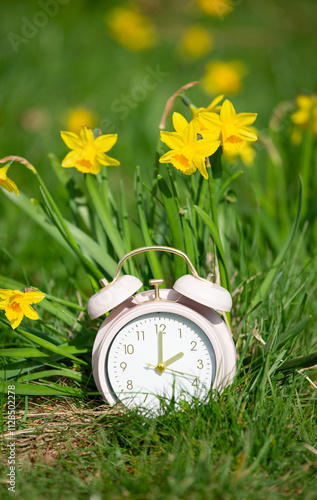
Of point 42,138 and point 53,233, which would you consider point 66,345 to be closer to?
point 53,233

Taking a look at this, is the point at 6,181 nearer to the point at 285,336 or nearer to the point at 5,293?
the point at 5,293

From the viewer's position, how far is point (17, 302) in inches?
61.5

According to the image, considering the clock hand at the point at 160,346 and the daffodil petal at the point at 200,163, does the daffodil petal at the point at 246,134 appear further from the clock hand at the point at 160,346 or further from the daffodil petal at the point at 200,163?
the clock hand at the point at 160,346

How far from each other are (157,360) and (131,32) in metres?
4.16

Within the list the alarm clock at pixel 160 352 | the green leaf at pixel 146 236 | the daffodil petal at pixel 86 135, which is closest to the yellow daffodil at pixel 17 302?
the alarm clock at pixel 160 352

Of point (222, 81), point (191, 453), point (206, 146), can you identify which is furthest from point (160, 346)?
point (222, 81)

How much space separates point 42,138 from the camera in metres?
3.63

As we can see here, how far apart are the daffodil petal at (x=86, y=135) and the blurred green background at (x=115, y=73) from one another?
3.57ft

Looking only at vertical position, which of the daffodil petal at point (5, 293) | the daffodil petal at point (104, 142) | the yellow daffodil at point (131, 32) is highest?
the yellow daffodil at point (131, 32)

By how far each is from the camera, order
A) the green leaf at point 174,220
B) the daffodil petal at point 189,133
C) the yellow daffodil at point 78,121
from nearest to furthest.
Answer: the daffodil petal at point 189,133 < the green leaf at point 174,220 < the yellow daffodil at point 78,121

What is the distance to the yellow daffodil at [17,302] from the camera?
156 centimetres

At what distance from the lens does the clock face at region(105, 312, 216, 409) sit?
5.15 ft

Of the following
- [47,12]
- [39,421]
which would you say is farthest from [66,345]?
[47,12]

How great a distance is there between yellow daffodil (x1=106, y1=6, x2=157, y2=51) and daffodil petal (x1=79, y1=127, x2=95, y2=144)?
3512 millimetres
